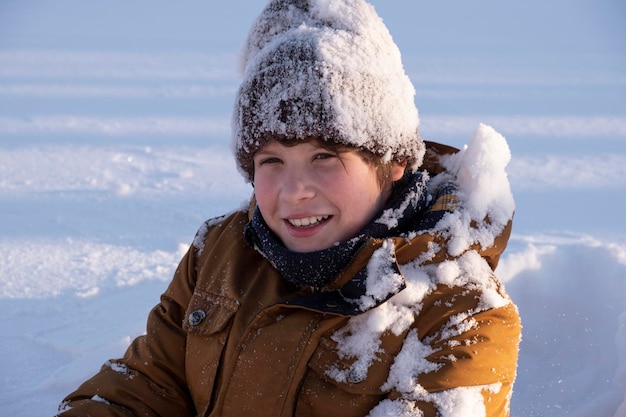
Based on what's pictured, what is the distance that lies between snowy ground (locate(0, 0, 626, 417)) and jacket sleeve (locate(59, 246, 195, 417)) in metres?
0.58

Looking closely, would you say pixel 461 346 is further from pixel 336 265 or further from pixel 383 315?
pixel 336 265

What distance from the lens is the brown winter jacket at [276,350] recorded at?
1.26 metres

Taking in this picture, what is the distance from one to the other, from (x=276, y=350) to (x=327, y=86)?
1.50 ft

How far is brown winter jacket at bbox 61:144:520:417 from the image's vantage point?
1.26 metres

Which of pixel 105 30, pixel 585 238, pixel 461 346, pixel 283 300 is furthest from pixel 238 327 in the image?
pixel 105 30

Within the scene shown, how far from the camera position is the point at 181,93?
175 inches

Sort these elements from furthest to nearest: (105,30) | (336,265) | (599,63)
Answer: (105,30)
(599,63)
(336,265)

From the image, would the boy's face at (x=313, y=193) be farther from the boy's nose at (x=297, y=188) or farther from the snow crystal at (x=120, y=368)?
the snow crystal at (x=120, y=368)

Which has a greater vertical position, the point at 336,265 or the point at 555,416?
the point at 336,265

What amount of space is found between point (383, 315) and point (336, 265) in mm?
122

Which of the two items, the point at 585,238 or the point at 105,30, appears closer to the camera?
the point at 585,238

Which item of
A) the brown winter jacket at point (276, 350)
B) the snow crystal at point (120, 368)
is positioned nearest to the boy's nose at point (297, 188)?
the brown winter jacket at point (276, 350)

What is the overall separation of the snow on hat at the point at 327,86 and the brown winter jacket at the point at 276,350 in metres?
0.19

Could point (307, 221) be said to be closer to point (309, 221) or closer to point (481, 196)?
point (309, 221)
